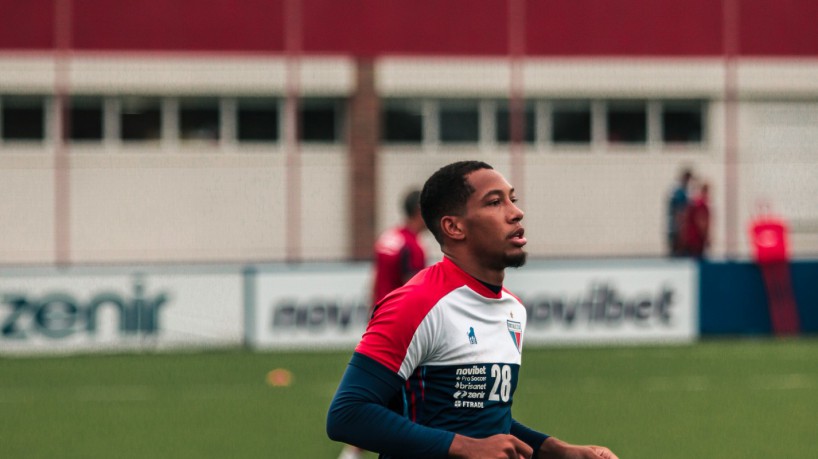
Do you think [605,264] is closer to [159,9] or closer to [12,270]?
[12,270]

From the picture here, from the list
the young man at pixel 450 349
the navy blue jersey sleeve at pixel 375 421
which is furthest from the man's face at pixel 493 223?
the navy blue jersey sleeve at pixel 375 421

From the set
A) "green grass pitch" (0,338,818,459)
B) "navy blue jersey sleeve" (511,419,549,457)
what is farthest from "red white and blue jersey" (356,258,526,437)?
"green grass pitch" (0,338,818,459)

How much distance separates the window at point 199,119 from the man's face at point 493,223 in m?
25.5

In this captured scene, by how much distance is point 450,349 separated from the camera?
4.12 meters

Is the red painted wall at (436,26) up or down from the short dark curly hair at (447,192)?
up

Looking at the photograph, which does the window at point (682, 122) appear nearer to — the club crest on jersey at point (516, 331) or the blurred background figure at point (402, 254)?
the blurred background figure at point (402, 254)

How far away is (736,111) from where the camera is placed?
94.5ft

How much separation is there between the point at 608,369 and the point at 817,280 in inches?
217

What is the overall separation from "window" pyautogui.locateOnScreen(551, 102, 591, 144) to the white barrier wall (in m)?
12.2

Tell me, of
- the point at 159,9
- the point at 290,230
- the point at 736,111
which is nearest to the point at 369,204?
the point at 290,230

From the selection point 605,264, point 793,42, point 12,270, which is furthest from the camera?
point 793,42

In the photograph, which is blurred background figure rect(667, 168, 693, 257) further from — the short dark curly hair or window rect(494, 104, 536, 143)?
the short dark curly hair

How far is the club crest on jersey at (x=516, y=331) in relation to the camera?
4.34m

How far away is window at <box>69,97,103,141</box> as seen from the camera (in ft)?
94.8
